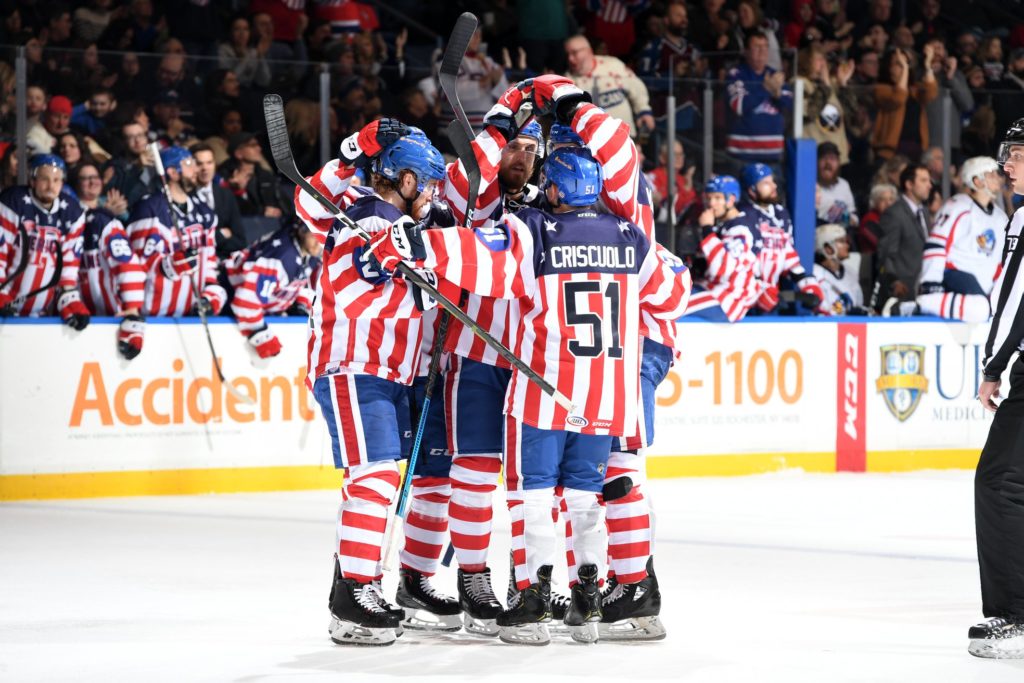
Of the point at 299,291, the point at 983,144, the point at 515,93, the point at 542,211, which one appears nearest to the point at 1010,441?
the point at 542,211

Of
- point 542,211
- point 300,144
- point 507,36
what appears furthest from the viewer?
point 507,36

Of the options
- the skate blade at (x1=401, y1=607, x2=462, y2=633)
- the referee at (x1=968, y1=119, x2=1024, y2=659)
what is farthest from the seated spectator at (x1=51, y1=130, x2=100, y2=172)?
the referee at (x1=968, y1=119, x2=1024, y2=659)

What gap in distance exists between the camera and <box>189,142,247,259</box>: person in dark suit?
8.91 metres

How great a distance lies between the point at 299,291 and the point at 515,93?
3909 mm

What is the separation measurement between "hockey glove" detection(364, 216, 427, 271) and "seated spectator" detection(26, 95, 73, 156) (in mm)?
4373

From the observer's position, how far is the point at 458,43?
522 centimetres

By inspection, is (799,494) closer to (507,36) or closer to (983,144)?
(983,144)

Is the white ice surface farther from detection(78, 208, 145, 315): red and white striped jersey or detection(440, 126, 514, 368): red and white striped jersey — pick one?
detection(78, 208, 145, 315): red and white striped jersey

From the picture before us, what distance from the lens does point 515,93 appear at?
17.2 feet

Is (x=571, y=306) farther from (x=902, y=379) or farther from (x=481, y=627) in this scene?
(x=902, y=379)

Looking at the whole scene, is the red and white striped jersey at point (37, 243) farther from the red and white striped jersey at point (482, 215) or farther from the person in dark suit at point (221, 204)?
the red and white striped jersey at point (482, 215)

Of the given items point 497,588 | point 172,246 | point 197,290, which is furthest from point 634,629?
point 172,246

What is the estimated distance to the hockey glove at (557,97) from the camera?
5.17 meters

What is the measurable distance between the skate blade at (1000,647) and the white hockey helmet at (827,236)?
6002mm
